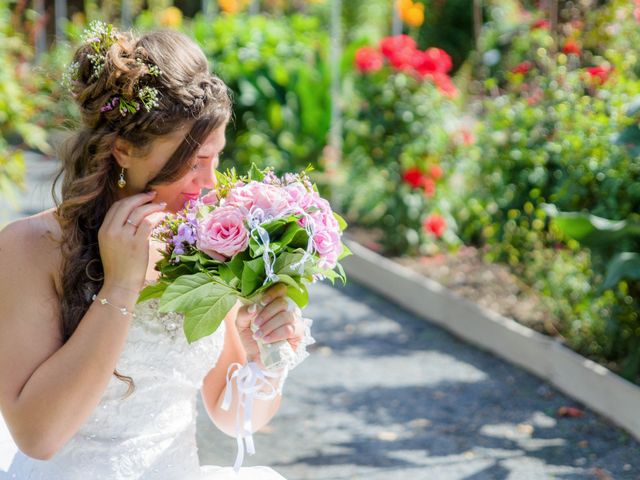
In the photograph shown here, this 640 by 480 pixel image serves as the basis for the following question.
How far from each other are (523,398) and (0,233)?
3.19m

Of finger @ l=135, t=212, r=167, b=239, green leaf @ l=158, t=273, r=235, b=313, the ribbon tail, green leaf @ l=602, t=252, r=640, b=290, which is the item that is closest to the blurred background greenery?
green leaf @ l=602, t=252, r=640, b=290

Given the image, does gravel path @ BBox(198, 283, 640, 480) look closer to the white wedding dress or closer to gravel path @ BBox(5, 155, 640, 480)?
gravel path @ BBox(5, 155, 640, 480)

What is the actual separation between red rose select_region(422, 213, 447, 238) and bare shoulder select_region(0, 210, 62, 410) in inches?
193

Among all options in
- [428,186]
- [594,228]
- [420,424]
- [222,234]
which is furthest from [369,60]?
[222,234]

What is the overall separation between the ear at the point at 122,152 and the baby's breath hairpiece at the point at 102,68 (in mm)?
77

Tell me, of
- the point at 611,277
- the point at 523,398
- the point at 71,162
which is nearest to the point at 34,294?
the point at 71,162

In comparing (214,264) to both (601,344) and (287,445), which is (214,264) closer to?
(287,445)

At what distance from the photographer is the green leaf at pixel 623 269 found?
396 centimetres

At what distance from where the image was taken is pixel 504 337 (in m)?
5.26

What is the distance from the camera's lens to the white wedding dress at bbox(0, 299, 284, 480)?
2.26m

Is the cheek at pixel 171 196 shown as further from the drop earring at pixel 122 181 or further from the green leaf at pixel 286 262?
the green leaf at pixel 286 262

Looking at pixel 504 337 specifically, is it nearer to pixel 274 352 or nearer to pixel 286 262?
pixel 274 352

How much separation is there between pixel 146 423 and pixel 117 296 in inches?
20.0

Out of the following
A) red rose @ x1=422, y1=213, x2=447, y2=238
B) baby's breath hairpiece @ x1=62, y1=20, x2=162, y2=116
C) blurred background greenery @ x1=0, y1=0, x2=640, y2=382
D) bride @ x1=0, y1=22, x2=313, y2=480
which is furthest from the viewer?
red rose @ x1=422, y1=213, x2=447, y2=238
